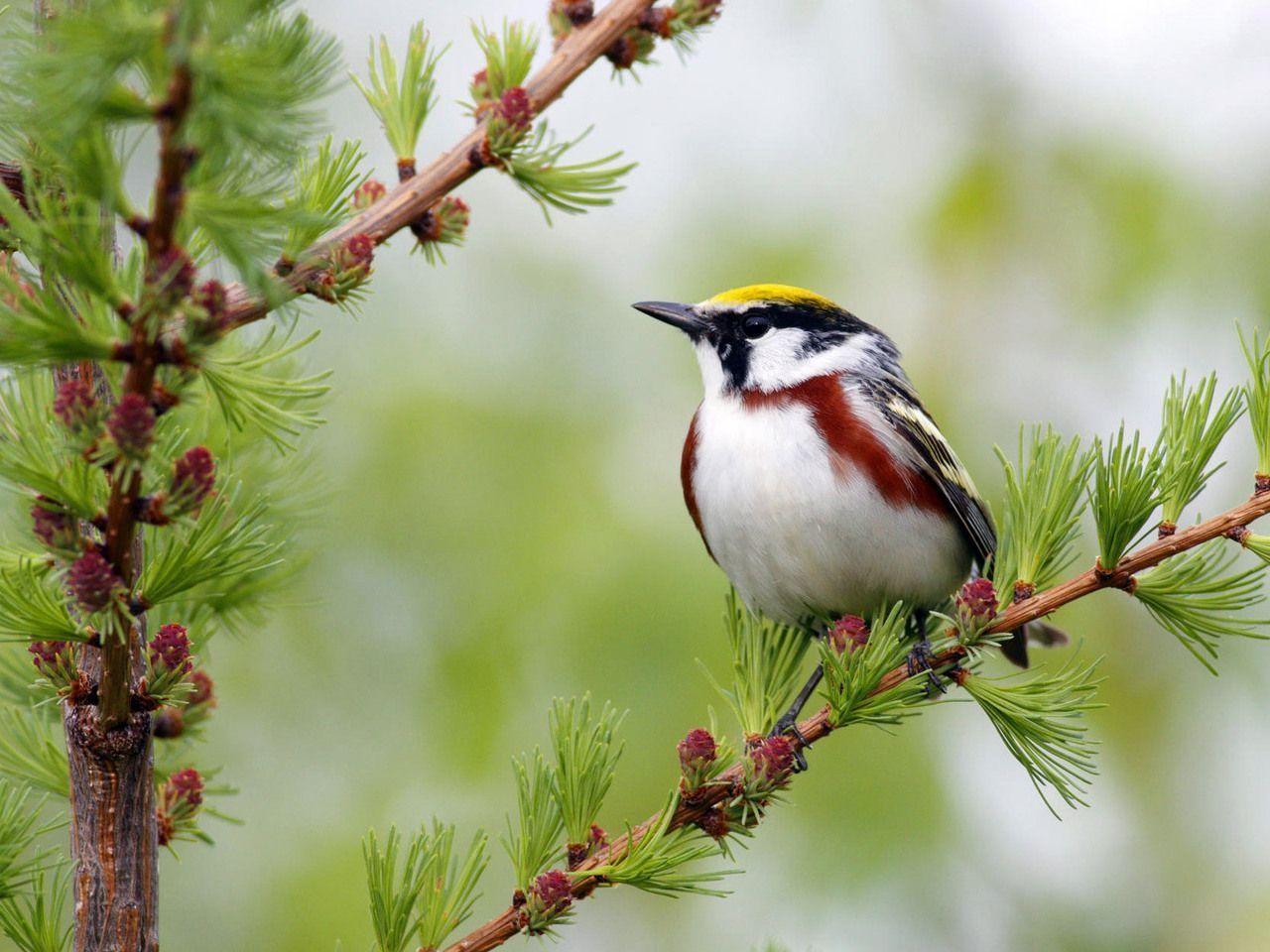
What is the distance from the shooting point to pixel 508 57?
1629 millimetres

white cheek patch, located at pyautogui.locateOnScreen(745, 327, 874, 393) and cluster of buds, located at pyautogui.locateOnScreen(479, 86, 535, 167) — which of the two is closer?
cluster of buds, located at pyautogui.locateOnScreen(479, 86, 535, 167)

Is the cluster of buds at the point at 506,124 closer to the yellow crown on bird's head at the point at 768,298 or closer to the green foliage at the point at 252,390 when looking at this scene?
the green foliage at the point at 252,390

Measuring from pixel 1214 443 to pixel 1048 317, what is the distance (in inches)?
98.1

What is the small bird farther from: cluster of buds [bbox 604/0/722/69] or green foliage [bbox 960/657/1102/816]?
cluster of buds [bbox 604/0/722/69]

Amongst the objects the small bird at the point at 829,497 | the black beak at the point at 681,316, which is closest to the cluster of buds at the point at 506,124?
the small bird at the point at 829,497

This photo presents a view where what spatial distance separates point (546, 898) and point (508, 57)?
1.11 metres

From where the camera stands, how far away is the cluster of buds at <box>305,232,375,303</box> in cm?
155

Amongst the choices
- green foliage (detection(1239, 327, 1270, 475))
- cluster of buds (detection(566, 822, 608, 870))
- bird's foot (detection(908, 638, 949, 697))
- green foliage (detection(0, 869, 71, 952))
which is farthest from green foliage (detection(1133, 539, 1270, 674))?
green foliage (detection(0, 869, 71, 952))

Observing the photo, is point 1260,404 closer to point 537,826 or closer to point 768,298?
point 537,826

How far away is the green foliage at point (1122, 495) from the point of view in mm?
1787

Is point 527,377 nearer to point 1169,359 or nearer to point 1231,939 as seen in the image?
point 1169,359

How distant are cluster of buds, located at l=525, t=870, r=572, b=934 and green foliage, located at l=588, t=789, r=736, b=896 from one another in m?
0.05

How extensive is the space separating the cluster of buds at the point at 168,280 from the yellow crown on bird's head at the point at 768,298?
224cm

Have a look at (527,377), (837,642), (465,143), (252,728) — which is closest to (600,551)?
(527,377)
